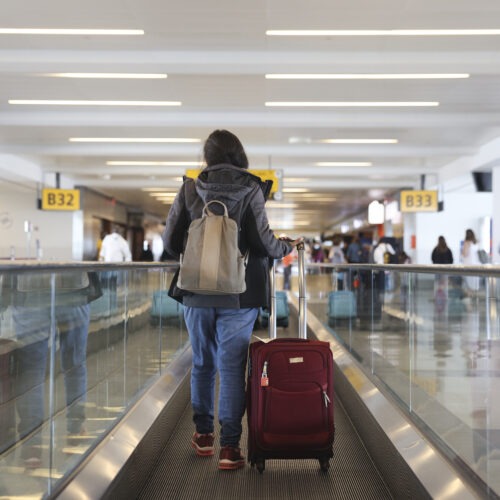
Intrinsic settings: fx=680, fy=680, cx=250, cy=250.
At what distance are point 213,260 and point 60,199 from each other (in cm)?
2006

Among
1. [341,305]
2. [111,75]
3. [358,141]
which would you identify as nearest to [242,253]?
[341,305]

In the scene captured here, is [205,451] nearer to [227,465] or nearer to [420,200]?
[227,465]

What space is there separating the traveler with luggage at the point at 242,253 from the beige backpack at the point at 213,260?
0.33 feet

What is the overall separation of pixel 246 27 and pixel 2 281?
7.68 metres

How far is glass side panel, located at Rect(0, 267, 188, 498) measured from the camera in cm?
205

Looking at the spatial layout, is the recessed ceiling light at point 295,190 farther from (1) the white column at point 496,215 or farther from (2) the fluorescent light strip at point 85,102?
(2) the fluorescent light strip at point 85,102

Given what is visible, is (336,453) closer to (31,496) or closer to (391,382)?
(391,382)

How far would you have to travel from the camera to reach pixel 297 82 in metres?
11.3

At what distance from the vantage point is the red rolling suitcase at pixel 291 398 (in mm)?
3133

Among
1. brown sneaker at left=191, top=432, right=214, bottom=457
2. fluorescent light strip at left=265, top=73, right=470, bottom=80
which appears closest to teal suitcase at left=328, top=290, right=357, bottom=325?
brown sneaker at left=191, top=432, right=214, bottom=457

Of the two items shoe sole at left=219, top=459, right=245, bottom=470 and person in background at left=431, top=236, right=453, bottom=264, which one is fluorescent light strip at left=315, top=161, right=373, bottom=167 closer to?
person in background at left=431, top=236, right=453, bottom=264

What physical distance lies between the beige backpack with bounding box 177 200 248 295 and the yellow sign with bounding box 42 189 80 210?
19796 millimetres

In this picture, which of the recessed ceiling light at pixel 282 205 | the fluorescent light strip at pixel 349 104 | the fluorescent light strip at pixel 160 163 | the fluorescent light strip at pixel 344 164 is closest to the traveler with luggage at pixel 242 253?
the fluorescent light strip at pixel 349 104

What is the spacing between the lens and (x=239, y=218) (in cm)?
323
